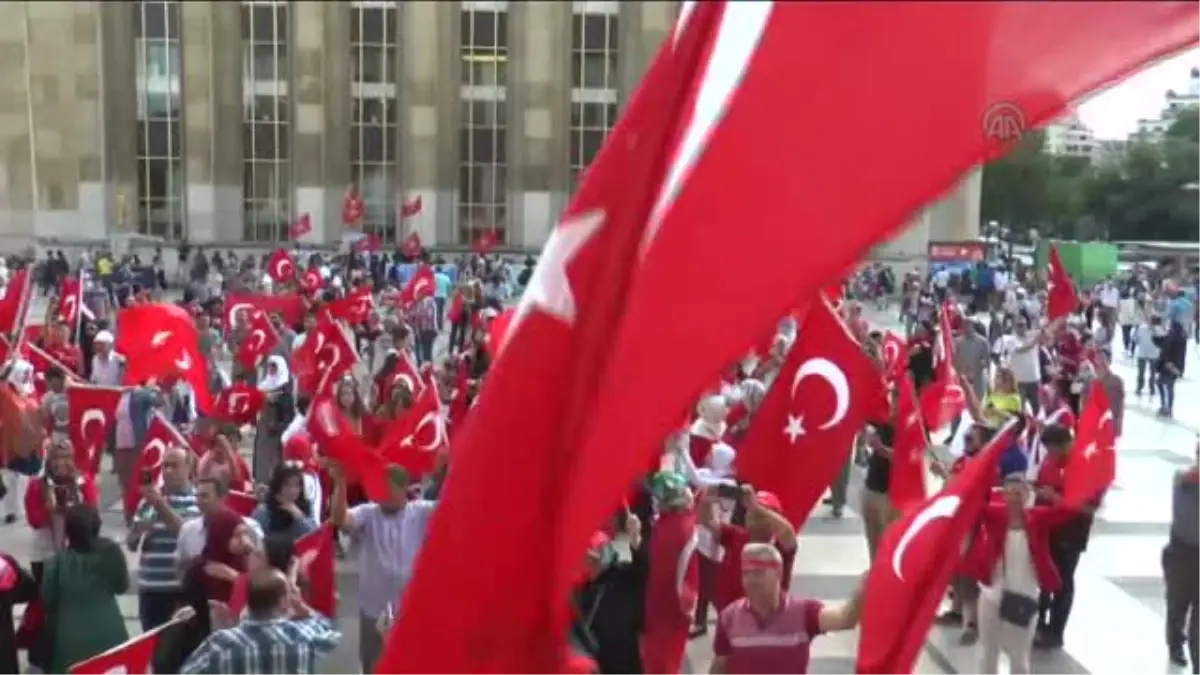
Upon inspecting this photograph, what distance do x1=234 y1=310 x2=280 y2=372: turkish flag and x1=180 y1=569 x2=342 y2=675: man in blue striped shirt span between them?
9.40 metres

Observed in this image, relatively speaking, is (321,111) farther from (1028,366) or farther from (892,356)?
(892,356)

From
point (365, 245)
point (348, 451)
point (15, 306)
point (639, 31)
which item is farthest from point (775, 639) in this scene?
point (639, 31)

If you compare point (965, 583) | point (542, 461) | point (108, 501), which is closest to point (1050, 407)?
point (965, 583)

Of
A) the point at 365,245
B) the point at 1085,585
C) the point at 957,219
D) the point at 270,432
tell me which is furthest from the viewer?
the point at 957,219

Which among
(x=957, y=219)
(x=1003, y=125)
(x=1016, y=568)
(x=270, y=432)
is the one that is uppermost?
(x=1003, y=125)

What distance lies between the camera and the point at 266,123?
4606cm

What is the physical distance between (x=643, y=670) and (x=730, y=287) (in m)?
4.07

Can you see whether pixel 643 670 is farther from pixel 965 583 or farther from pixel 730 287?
pixel 730 287

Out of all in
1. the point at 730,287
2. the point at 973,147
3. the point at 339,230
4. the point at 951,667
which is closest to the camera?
the point at 973,147

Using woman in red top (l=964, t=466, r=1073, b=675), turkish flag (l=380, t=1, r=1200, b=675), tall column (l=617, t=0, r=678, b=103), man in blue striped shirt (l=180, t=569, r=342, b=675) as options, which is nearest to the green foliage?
tall column (l=617, t=0, r=678, b=103)

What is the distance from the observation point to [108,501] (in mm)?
12641

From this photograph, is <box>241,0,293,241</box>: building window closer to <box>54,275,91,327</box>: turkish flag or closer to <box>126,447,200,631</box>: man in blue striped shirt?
<box>54,275,91,327</box>: turkish flag

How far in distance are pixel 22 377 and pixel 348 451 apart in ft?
16.6

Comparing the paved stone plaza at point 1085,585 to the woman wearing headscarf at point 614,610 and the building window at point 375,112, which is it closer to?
the woman wearing headscarf at point 614,610
